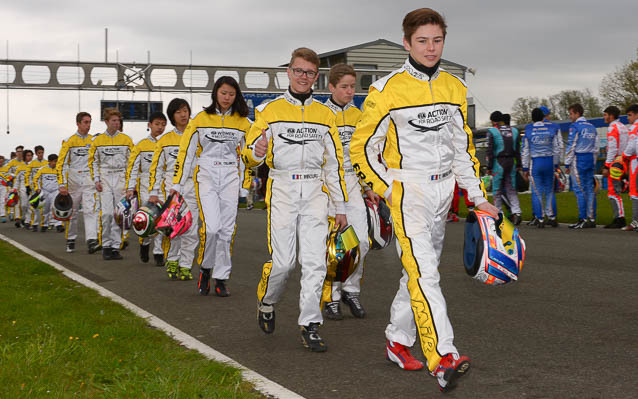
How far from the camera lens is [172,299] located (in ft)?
26.1

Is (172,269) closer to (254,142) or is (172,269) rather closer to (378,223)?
(378,223)

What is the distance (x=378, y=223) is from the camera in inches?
290

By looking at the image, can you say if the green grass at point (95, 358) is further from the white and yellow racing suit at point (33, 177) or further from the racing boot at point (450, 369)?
the white and yellow racing suit at point (33, 177)

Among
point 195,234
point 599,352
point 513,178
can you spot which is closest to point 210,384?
point 599,352

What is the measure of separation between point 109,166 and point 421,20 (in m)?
8.83

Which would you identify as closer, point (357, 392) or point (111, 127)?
point (357, 392)

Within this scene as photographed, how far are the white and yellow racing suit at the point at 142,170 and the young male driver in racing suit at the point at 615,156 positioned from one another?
784 cm

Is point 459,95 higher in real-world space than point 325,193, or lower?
higher

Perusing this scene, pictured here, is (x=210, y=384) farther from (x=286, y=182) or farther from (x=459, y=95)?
(x=459, y=95)

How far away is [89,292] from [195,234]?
159 cm

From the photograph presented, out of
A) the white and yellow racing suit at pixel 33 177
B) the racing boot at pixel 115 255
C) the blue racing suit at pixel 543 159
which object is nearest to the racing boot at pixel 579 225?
the blue racing suit at pixel 543 159

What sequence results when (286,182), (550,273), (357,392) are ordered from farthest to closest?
(550,273) → (286,182) → (357,392)

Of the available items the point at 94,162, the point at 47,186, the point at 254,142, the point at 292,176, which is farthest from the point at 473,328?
the point at 47,186

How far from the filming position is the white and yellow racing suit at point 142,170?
38.0ft
